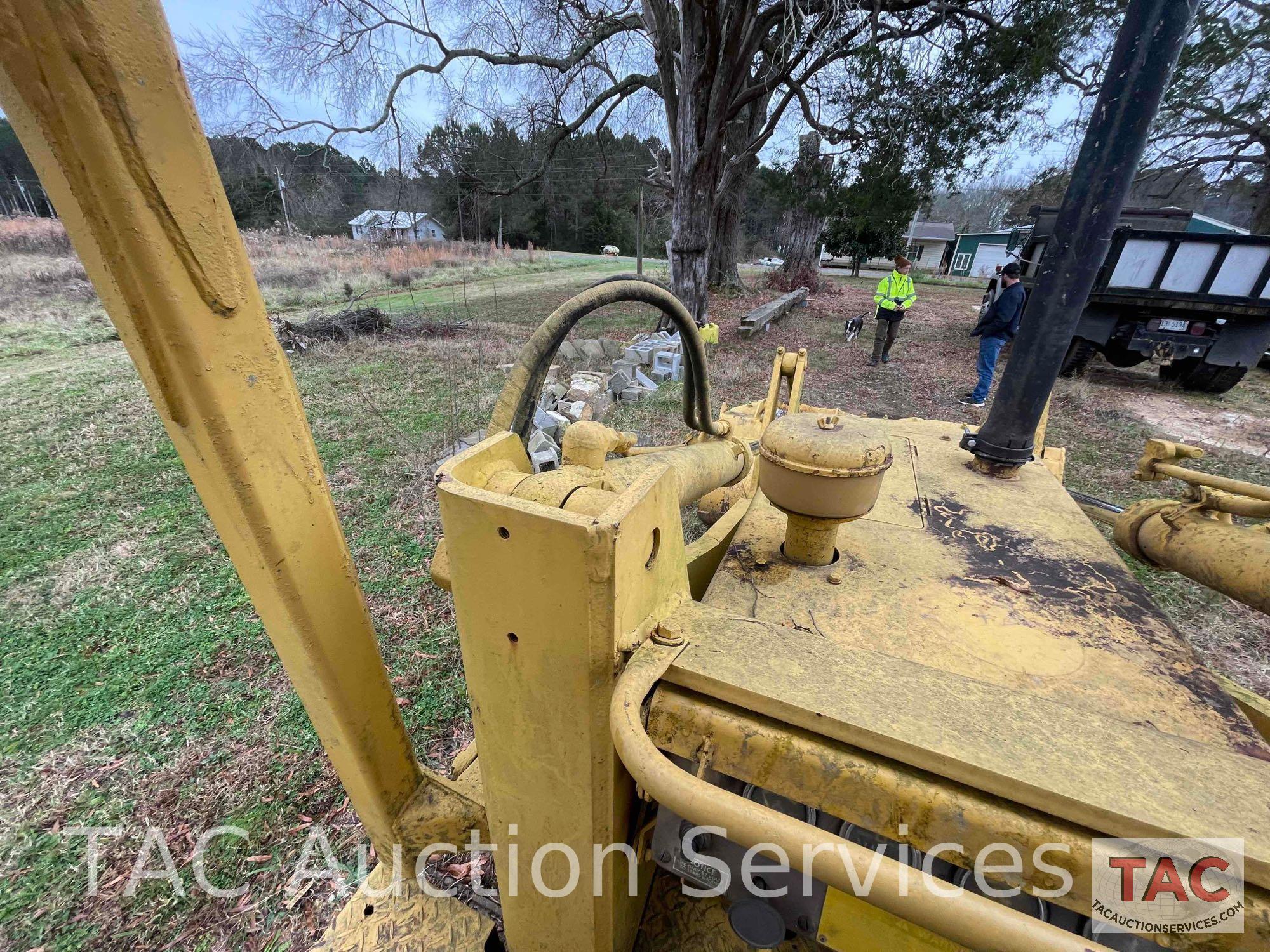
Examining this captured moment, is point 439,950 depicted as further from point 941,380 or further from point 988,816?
point 941,380

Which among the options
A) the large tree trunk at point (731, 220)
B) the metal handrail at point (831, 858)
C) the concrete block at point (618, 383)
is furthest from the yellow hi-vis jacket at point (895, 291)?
the metal handrail at point (831, 858)

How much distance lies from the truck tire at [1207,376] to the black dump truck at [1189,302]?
12 millimetres

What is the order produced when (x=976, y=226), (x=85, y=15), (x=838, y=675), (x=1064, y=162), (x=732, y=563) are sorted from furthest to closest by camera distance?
(x=976, y=226), (x=1064, y=162), (x=732, y=563), (x=838, y=675), (x=85, y=15)

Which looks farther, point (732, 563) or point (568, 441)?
point (732, 563)

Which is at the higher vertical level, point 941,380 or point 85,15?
point 85,15

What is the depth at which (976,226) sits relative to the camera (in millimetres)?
61469

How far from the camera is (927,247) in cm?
4281

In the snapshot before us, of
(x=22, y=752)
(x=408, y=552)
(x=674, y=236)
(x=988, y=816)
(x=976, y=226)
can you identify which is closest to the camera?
(x=988, y=816)

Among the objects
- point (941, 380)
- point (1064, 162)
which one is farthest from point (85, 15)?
point (1064, 162)

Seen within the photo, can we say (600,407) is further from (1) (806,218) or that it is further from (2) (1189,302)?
(1) (806,218)

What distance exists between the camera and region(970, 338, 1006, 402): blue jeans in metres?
6.66

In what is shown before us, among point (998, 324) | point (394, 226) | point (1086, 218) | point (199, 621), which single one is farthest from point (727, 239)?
point (199, 621)

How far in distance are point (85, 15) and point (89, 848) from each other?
2.68 meters

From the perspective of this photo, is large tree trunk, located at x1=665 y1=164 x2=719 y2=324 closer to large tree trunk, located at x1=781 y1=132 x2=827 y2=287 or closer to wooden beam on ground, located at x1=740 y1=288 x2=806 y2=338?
wooden beam on ground, located at x1=740 y1=288 x2=806 y2=338
